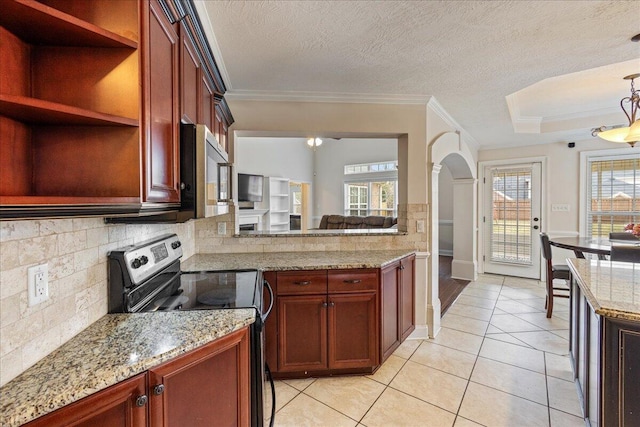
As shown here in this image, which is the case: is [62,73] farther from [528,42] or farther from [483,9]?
[528,42]

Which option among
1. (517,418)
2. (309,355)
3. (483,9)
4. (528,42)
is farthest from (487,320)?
(483,9)

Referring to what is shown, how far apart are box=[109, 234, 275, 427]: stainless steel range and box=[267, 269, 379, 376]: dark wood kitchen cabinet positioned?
0.26 meters

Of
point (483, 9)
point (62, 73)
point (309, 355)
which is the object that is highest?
point (483, 9)

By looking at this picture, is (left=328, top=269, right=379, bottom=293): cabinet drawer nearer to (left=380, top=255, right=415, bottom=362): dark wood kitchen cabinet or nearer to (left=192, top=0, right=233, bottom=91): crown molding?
(left=380, top=255, right=415, bottom=362): dark wood kitchen cabinet

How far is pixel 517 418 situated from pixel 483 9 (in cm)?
236

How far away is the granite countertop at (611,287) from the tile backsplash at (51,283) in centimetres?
212

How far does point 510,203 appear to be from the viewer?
484cm

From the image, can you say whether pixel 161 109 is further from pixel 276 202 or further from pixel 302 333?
pixel 276 202

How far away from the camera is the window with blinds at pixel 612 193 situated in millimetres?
4059

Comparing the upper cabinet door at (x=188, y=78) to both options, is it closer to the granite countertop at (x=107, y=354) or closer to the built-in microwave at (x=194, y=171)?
the built-in microwave at (x=194, y=171)

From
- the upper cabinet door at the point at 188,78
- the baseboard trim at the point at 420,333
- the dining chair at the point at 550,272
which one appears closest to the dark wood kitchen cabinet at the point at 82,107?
the upper cabinet door at the point at 188,78

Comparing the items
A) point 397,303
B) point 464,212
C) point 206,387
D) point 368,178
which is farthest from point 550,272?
point 368,178

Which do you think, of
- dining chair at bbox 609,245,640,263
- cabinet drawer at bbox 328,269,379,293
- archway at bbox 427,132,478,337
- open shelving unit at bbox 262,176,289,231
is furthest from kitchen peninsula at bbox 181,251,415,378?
open shelving unit at bbox 262,176,289,231

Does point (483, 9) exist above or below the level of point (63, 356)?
above
